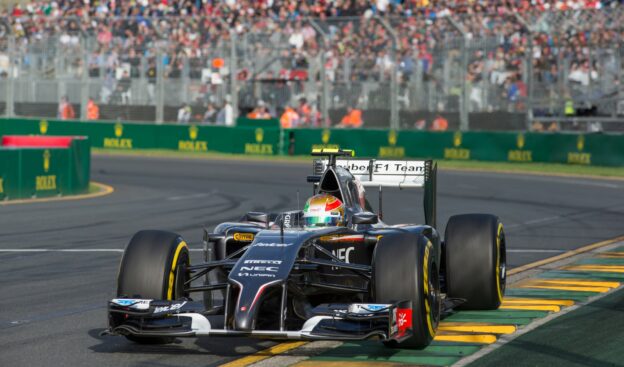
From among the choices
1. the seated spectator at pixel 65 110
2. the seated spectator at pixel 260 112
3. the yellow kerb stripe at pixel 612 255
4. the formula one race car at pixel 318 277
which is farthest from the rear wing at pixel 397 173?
the seated spectator at pixel 65 110

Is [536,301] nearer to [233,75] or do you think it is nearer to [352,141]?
[352,141]

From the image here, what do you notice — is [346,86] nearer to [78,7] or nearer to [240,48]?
[240,48]

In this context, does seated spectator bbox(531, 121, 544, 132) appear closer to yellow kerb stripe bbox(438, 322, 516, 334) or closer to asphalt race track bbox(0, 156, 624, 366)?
asphalt race track bbox(0, 156, 624, 366)

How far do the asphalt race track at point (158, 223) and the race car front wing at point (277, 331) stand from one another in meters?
0.28

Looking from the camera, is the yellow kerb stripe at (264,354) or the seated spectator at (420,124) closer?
the yellow kerb stripe at (264,354)

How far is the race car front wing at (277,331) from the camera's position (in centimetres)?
805

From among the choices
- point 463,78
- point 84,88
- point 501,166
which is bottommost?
point 501,166

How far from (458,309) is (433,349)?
6.17 ft

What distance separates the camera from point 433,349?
8.95 m

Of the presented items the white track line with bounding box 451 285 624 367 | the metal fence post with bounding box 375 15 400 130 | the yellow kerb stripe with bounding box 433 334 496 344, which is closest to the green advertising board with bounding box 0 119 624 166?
the metal fence post with bounding box 375 15 400 130

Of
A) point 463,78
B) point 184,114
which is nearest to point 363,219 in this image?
point 463,78

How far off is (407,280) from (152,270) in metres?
1.87

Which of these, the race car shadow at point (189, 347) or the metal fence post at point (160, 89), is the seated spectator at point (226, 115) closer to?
the metal fence post at point (160, 89)

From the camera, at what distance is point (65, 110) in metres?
40.9
